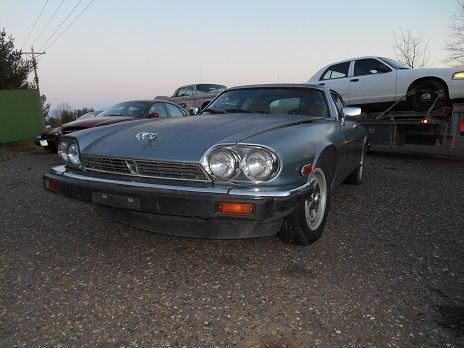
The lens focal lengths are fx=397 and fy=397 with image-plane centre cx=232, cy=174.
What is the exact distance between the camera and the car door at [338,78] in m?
8.49

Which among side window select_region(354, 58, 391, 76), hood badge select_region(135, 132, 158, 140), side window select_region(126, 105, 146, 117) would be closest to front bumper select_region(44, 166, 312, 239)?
hood badge select_region(135, 132, 158, 140)

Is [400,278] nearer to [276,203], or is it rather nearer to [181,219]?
[276,203]

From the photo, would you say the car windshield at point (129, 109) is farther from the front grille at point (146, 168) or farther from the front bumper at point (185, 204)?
the front bumper at point (185, 204)

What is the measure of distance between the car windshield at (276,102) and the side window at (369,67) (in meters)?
4.56

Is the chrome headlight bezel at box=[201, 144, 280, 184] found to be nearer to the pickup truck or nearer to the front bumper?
the front bumper

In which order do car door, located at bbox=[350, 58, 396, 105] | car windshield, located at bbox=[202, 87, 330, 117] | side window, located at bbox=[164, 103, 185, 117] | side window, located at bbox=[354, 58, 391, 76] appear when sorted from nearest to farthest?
1. car windshield, located at bbox=[202, 87, 330, 117]
2. car door, located at bbox=[350, 58, 396, 105]
3. side window, located at bbox=[354, 58, 391, 76]
4. side window, located at bbox=[164, 103, 185, 117]

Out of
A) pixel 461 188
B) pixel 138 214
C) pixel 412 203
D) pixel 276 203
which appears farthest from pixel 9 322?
pixel 461 188

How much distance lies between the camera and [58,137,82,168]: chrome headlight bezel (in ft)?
10.5

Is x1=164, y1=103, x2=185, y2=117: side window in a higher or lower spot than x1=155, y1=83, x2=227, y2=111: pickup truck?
lower

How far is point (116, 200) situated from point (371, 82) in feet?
22.3

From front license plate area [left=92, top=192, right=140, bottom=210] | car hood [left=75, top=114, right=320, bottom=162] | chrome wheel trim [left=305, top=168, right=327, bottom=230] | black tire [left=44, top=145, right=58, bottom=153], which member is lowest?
black tire [left=44, top=145, right=58, bottom=153]

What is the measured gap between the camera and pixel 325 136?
3.27 m

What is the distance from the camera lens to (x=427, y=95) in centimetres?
762

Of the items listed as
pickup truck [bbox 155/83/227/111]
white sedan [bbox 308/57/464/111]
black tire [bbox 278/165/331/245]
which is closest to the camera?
black tire [bbox 278/165/331/245]
